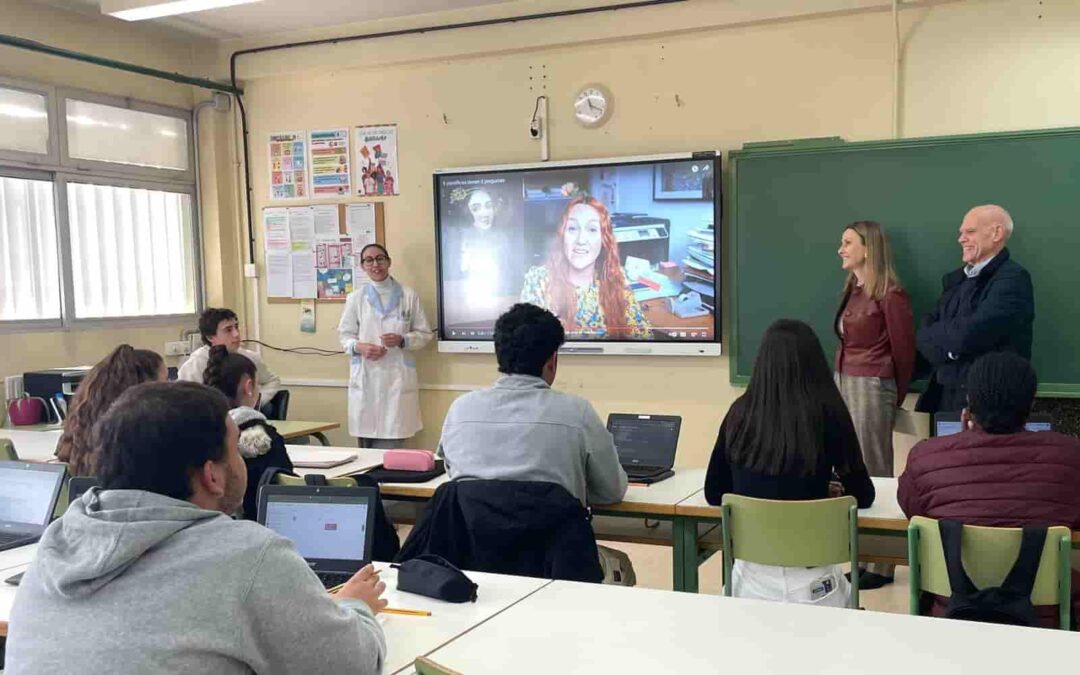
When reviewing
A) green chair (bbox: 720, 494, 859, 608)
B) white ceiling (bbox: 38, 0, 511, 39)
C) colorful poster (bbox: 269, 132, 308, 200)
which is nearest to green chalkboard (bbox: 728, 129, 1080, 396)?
white ceiling (bbox: 38, 0, 511, 39)

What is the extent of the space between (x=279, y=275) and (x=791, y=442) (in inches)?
183

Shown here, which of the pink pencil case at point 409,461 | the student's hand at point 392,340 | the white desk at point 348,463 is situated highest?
the student's hand at point 392,340

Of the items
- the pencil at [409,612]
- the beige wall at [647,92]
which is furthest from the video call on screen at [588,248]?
the pencil at [409,612]

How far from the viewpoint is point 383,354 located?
5.59 metres

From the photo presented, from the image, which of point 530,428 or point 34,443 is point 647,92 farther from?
point 34,443

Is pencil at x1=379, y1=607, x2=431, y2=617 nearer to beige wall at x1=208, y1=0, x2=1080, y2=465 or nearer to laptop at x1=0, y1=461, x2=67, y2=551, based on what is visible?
laptop at x1=0, y1=461, x2=67, y2=551

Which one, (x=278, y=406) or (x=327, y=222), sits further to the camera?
(x=327, y=222)

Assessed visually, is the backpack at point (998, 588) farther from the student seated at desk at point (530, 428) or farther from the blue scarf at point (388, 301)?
the blue scarf at point (388, 301)

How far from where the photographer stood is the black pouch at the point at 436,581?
1.95 meters

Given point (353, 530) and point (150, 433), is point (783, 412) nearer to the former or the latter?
point (353, 530)

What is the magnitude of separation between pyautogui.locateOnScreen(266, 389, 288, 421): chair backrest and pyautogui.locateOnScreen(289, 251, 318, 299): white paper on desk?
3.72 ft

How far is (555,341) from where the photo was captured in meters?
2.65

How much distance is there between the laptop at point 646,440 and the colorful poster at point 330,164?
339cm

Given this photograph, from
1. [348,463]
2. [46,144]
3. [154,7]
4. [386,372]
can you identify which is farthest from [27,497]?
[46,144]
